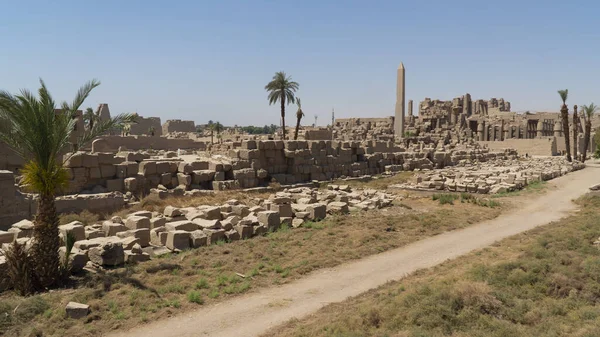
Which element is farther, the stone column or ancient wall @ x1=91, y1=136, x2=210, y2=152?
the stone column

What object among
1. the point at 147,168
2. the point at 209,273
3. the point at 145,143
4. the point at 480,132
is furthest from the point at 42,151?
the point at 480,132

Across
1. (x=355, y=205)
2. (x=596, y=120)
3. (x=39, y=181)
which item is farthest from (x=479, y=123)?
(x=39, y=181)

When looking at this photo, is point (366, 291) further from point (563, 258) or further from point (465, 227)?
point (465, 227)

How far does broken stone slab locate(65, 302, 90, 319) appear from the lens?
7.26 metres

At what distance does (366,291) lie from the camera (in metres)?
8.62

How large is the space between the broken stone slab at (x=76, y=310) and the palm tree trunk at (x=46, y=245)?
1.60m

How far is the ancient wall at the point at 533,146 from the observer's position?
52.6 meters

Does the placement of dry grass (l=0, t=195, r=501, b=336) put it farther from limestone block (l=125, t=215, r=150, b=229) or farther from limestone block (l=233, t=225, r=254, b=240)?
limestone block (l=125, t=215, r=150, b=229)

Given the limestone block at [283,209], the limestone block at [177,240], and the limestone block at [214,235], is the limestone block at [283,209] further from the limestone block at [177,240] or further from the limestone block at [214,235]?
the limestone block at [177,240]

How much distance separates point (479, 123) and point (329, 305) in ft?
217

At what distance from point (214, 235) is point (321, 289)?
4.03m

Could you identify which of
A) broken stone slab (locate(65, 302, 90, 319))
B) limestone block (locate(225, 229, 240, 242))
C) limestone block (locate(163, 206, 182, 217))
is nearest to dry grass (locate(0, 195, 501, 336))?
broken stone slab (locate(65, 302, 90, 319))

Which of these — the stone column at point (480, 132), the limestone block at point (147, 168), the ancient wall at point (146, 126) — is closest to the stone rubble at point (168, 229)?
the limestone block at point (147, 168)

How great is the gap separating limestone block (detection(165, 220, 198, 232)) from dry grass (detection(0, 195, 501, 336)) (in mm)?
998
